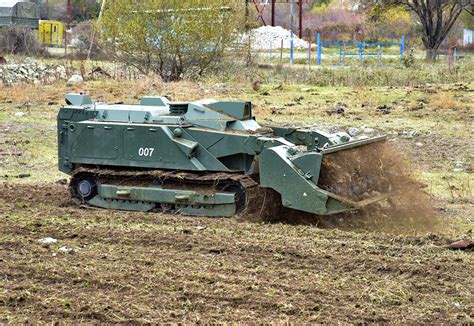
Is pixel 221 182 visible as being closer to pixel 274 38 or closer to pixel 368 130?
pixel 368 130

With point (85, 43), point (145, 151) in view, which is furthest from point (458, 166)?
point (85, 43)

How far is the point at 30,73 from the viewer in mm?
31391

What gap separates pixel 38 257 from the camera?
917 centimetres

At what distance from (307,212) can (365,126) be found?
29.6 ft

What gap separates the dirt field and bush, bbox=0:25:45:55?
29.1 m

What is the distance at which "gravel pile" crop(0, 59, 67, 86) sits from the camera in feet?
95.5

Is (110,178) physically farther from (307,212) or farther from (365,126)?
(365,126)

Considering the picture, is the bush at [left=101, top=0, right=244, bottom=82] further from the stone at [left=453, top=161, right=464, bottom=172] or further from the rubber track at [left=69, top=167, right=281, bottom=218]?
the rubber track at [left=69, top=167, right=281, bottom=218]

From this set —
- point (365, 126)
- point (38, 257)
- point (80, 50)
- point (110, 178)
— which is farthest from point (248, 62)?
point (38, 257)

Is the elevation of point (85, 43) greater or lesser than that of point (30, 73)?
greater

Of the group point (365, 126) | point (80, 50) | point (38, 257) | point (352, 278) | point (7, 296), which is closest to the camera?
point (7, 296)

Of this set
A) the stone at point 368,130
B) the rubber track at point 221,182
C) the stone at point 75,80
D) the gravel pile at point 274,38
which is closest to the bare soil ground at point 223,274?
the rubber track at point 221,182

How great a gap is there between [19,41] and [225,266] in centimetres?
3753

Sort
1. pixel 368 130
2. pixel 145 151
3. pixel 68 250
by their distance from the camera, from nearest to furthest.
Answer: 1. pixel 68 250
2. pixel 145 151
3. pixel 368 130
